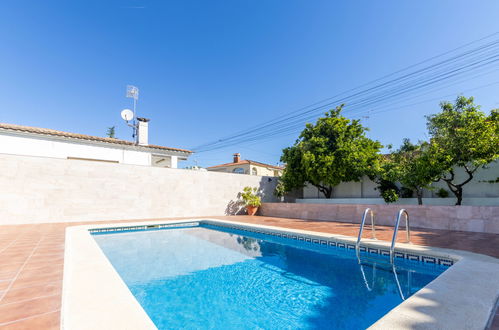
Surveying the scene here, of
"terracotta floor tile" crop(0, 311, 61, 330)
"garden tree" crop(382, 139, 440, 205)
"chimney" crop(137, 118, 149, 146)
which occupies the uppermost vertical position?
"chimney" crop(137, 118, 149, 146)

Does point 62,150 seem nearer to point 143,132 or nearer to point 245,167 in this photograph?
point 143,132

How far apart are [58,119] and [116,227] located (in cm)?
1362

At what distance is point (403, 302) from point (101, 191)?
12625mm

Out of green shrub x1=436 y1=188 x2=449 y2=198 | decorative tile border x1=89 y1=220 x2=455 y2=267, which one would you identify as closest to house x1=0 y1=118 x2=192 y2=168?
decorative tile border x1=89 y1=220 x2=455 y2=267

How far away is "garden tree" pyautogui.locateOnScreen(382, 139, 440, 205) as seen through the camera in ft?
32.8

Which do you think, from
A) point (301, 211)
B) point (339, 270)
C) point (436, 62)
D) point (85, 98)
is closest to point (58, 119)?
point (85, 98)

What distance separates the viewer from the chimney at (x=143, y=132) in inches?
672

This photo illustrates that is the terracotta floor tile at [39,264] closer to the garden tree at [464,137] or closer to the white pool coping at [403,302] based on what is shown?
the white pool coping at [403,302]

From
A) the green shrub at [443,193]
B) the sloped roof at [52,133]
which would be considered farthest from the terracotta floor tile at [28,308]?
the green shrub at [443,193]

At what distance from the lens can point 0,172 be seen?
961 centimetres

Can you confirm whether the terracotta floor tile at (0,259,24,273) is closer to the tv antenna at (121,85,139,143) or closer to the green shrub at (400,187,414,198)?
the tv antenna at (121,85,139,143)

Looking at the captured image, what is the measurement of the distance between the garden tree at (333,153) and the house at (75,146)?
Result: 9508 millimetres

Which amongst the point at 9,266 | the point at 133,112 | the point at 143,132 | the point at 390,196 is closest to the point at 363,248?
the point at 9,266

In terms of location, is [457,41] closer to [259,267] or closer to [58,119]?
[259,267]
